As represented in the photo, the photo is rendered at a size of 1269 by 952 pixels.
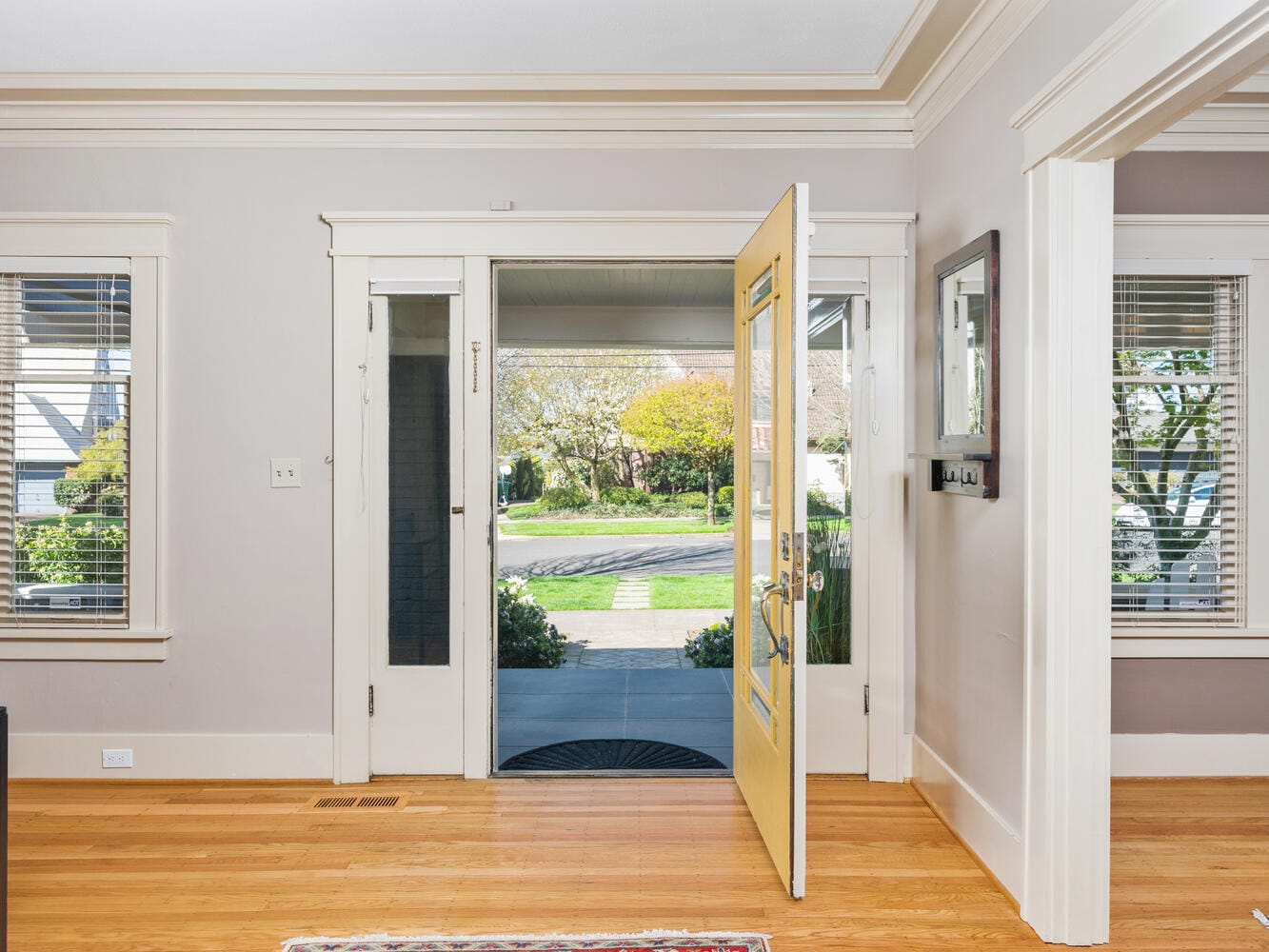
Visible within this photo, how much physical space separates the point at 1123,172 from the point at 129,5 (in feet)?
11.1

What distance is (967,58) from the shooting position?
2.66 metres

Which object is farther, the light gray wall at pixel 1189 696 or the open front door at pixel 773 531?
the light gray wall at pixel 1189 696

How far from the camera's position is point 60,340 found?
322 centimetres

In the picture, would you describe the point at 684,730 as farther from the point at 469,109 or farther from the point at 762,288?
the point at 469,109

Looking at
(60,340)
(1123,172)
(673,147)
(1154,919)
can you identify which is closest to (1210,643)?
(1154,919)

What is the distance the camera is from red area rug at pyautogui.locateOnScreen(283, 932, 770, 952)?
2117mm

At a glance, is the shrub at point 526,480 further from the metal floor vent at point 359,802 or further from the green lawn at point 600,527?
the metal floor vent at point 359,802

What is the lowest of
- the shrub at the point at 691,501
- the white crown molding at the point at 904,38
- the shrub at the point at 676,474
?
the shrub at the point at 691,501

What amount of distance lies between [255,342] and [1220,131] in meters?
3.64

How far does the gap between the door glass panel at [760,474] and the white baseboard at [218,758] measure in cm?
166

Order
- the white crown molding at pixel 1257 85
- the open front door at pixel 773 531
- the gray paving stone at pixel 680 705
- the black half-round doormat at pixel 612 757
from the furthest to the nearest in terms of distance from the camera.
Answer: the gray paving stone at pixel 680 705 → the black half-round doormat at pixel 612 757 → the white crown molding at pixel 1257 85 → the open front door at pixel 773 531

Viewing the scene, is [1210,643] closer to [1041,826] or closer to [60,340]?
[1041,826]

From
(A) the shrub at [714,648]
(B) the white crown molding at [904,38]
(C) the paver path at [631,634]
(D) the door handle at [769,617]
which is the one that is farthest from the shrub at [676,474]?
(D) the door handle at [769,617]

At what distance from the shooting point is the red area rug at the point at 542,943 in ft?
6.95
